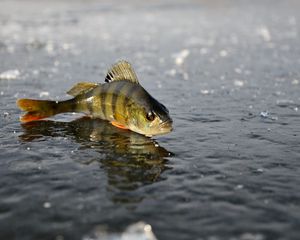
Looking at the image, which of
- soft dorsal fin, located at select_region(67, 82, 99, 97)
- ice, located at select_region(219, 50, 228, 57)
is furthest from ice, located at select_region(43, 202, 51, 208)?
ice, located at select_region(219, 50, 228, 57)

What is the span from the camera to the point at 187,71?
38.9ft

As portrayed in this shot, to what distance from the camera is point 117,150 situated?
18.2 ft

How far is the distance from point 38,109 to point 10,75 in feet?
15.0

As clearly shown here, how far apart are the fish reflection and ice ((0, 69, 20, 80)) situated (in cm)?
420

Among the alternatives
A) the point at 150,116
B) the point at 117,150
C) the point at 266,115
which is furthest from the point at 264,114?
the point at 117,150

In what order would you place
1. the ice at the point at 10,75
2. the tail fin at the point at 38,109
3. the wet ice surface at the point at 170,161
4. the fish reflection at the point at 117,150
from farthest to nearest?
the ice at the point at 10,75 → the tail fin at the point at 38,109 → the fish reflection at the point at 117,150 → the wet ice surface at the point at 170,161

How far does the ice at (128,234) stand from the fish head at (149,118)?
7.04 ft

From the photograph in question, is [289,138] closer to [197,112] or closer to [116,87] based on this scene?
[197,112]

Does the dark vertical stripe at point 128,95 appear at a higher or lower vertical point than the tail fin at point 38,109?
higher

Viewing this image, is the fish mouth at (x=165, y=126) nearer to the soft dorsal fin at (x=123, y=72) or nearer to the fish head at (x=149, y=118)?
the fish head at (x=149, y=118)

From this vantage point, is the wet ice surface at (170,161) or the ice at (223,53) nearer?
the wet ice surface at (170,161)

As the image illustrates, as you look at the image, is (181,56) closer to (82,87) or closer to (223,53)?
(223,53)

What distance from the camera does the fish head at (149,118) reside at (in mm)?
5656

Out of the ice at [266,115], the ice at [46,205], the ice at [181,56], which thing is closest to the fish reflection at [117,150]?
the ice at [46,205]
